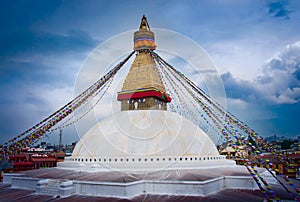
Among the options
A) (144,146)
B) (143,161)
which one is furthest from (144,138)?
(143,161)

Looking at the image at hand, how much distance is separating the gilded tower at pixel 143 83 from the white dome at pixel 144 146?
1.10 m

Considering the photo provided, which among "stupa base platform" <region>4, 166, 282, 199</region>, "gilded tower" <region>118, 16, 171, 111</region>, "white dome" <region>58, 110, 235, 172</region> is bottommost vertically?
"stupa base platform" <region>4, 166, 282, 199</region>

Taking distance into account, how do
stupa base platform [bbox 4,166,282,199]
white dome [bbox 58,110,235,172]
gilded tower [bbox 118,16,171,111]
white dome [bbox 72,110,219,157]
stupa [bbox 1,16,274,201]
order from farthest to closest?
1. gilded tower [bbox 118,16,171,111]
2. white dome [bbox 72,110,219,157]
3. white dome [bbox 58,110,235,172]
4. stupa [bbox 1,16,274,201]
5. stupa base platform [bbox 4,166,282,199]

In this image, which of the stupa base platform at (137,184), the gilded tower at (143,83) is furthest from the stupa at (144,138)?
the stupa base platform at (137,184)

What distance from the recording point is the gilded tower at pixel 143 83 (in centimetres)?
1358

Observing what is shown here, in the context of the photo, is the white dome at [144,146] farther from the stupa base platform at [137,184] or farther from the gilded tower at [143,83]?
the gilded tower at [143,83]

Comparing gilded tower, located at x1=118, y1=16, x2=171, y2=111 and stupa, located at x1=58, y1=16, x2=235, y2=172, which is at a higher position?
gilded tower, located at x1=118, y1=16, x2=171, y2=111

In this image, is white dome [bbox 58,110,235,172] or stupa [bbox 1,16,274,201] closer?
stupa [bbox 1,16,274,201]

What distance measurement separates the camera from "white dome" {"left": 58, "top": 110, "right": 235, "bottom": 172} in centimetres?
1027

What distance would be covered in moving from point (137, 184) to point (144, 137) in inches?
113

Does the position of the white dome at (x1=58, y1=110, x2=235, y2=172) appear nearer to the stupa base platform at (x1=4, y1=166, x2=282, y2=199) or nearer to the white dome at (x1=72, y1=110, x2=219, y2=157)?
the white dome at (x1=72, y1=110, x2=219, y2=157)

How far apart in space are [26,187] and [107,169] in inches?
129

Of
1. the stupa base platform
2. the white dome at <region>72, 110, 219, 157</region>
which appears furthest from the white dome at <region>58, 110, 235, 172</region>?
the stupa base platform

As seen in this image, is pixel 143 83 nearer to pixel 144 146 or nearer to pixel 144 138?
pixel 144 138
